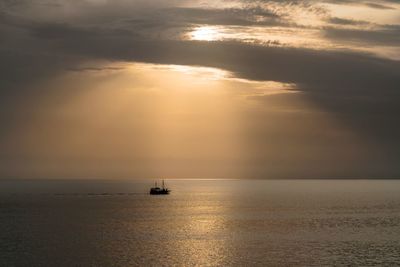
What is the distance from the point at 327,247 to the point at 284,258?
14.9 m

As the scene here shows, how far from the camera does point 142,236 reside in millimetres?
114250

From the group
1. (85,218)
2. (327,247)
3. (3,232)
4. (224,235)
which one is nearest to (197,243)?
(224,235)

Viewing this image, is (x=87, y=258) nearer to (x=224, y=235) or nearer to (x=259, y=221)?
(x=224, y=235)

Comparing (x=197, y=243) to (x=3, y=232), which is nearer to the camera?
(x=197, y=243)

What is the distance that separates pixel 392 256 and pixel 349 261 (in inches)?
337

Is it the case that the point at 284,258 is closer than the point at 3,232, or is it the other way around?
the point at 284,258

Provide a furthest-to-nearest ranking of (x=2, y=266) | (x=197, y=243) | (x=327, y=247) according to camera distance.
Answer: (x=197, y=243) → (x=327, y=247) → (x=2, y=266)

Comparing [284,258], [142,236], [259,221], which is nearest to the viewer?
[284,258]

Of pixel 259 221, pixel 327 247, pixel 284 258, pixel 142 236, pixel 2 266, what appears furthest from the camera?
pixel 259 221

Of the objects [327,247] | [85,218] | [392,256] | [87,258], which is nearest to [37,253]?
[87,258]

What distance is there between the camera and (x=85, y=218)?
15550 centimetres

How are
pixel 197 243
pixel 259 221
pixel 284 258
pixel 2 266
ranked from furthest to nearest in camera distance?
pixel 259 221, pixel 197 243, pixel 284 258, pixel 2 266

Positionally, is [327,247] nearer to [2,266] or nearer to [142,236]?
[142,236]

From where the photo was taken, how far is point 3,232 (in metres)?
120
